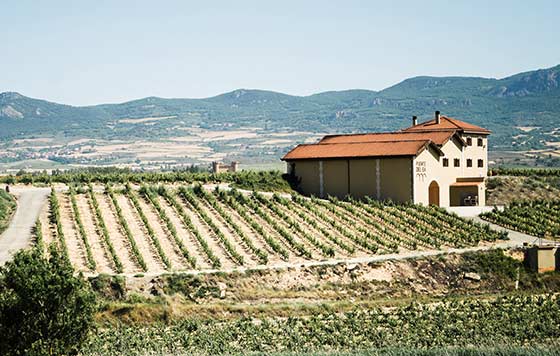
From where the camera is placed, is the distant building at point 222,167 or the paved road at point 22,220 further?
the distant building at point 222,167

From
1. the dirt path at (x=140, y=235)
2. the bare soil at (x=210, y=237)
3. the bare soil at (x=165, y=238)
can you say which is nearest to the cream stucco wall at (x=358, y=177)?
the bare soil at (x=210, y=237)

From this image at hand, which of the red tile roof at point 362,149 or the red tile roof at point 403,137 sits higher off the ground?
the red tile roof at point 403,137

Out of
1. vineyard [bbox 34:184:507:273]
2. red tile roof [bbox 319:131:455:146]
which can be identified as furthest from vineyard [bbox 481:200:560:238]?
red tile roof [bbox 319:131:455:146]

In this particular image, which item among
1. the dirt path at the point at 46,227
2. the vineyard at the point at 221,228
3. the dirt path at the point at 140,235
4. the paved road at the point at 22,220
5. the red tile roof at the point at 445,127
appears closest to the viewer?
the dirt path at the point at 140,235

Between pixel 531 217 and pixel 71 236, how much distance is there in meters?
25.9

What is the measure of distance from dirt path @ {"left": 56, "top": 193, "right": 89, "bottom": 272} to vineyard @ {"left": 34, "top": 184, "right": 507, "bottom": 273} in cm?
5

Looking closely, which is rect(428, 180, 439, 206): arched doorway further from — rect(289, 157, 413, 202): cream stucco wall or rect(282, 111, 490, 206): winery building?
rect(289, 157, 413, 202): cream stucco wall

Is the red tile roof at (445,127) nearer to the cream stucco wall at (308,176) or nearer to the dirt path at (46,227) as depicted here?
the cream stucco wall at (308,176)

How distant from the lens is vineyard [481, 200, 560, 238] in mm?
46906

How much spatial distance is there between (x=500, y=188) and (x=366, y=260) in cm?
2630

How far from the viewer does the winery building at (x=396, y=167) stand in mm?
52594

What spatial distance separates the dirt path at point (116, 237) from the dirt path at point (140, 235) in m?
0.57

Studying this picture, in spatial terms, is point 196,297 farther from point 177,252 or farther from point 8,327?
point 8,327

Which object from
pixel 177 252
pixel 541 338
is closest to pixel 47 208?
pixel 177 252
